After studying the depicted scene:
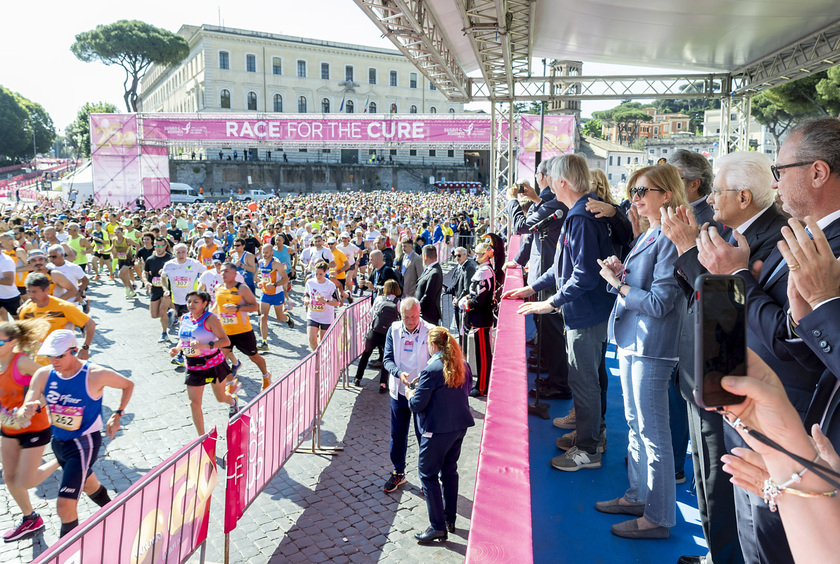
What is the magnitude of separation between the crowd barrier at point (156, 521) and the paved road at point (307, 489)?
0.60m

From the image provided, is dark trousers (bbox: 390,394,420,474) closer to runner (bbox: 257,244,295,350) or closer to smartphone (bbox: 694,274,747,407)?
smartphone (bbox: 694,274,747,407)

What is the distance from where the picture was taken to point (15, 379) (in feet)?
15.6

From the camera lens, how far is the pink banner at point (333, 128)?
3200 centimetres

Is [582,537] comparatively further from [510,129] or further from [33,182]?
[33,182]

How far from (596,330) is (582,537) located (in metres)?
1.25

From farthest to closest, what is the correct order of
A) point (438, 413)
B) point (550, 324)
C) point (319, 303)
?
point (319, 303) < point (550, 324) < point (438, 413)

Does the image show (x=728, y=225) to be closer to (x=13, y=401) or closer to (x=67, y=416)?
(x=67, y=416)

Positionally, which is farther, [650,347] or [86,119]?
Answer: [86,119]

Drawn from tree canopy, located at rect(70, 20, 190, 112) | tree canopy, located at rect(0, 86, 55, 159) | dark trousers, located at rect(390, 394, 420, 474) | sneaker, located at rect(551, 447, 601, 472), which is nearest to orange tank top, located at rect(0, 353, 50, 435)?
dark trousers, located at rect(390, 394, 420, 474)

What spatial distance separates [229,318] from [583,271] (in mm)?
5760

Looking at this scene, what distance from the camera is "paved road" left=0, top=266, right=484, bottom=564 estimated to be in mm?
4582

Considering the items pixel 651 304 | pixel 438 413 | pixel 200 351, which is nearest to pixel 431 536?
pixel 438 413

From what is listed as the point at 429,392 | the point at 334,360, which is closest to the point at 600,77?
the point at 334,360

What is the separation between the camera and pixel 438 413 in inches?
180
